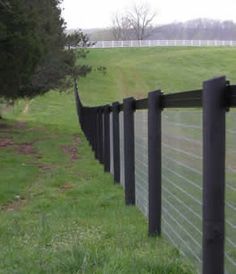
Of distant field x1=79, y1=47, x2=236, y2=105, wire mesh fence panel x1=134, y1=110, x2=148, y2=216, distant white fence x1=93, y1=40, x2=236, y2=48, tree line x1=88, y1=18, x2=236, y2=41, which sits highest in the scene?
tree line x1=88, y1=18, x2=236, y2=41

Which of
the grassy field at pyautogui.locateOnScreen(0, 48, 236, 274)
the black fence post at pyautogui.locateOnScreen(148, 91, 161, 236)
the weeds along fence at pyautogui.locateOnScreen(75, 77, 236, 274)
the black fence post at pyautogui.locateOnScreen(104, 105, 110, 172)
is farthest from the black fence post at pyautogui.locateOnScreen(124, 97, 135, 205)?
the black fence post at pyautogui.locateOnScreen(104, 105, 110, 172)

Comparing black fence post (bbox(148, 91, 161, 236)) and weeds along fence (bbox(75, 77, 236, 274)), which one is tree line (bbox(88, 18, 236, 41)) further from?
black fence post (bbox(148, 91, 161, 236))

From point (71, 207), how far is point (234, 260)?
15.8ft

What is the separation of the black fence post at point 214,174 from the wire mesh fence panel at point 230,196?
53 millimetres

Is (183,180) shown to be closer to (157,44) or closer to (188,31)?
(157,44)

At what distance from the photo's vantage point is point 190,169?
5.22 metres

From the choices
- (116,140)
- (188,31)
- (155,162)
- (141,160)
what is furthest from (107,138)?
(188,31)

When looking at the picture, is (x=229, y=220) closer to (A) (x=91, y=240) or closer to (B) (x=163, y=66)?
(A) (x=91, y=240)

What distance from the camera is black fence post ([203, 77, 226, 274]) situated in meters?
3.95

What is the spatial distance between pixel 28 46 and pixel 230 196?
1782 cm

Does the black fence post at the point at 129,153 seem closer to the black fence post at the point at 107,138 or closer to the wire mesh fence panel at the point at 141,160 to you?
→ the wire mesh fence panel at the point at 141,160

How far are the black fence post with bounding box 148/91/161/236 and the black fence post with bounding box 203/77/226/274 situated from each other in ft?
6.75

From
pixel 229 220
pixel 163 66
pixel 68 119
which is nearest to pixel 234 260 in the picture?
pixel 229 220

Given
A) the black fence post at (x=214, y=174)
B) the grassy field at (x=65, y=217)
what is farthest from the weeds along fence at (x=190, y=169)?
the grassy field at (x=65, y=217)
